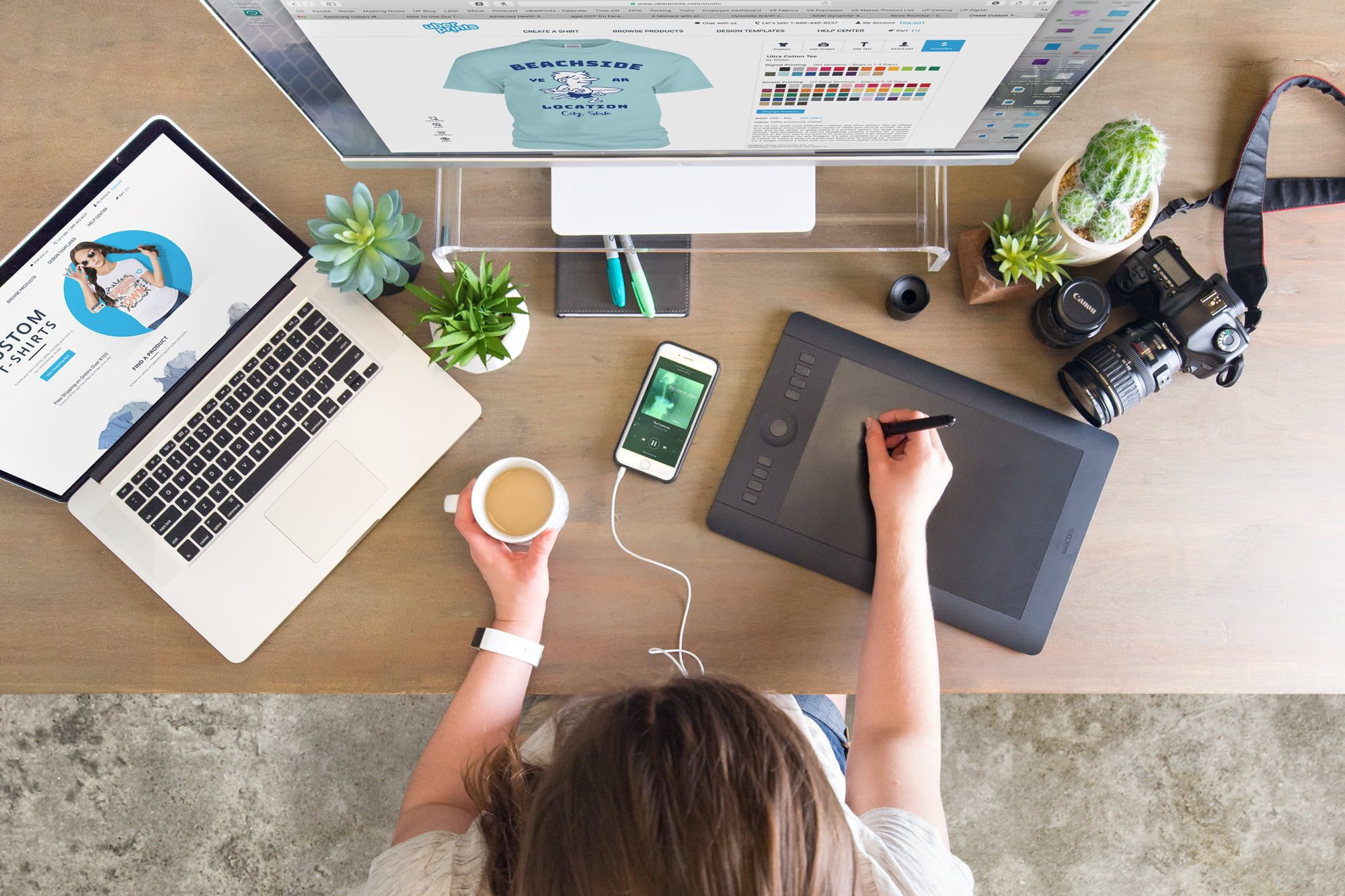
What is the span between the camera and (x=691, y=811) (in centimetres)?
57

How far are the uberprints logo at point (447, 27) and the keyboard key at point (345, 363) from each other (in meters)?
0.36

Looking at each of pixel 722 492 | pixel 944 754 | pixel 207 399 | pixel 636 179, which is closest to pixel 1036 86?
pixel 636 179

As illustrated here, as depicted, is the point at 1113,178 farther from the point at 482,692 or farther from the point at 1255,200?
the point at 482,692

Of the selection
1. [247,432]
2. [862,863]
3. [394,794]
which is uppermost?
[247,432]

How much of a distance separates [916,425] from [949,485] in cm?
10

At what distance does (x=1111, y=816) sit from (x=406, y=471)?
1446 mm

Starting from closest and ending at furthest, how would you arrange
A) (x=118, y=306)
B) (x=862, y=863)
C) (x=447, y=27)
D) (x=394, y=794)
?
(x=447, y=27) → (x=862, y=863) → (x=118, y=306) → (x=394, y=794)

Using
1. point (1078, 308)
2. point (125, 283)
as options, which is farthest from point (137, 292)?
point (1078, 308)

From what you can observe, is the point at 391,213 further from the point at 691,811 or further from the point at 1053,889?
the point at 1053,889

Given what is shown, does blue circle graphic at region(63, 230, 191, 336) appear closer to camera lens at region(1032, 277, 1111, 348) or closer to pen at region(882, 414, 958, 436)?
pen at region(882, 414, 958, 436)

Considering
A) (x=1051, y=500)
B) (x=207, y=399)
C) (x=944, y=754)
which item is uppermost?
(x=207, y=399)

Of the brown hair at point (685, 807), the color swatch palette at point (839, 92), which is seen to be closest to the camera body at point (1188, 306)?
the color swatch palette at point (839, 92)

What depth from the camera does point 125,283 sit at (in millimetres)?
792

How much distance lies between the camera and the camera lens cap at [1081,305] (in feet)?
2.63
